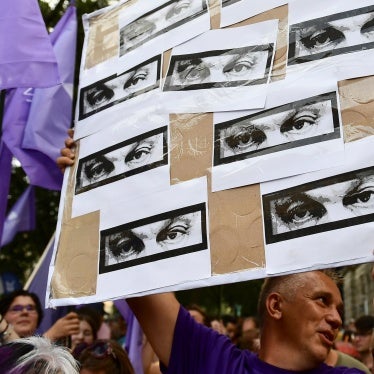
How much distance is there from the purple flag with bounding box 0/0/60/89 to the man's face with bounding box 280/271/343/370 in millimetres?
1496

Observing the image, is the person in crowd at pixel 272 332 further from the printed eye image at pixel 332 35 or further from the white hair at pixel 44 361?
the printed eye image at pixel 332 35

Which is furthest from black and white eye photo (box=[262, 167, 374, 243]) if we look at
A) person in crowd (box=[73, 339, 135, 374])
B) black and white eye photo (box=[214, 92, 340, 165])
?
person in crowd (box=[73, 339, 135, 374])

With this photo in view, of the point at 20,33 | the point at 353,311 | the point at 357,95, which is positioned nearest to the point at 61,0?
the point at 20,33

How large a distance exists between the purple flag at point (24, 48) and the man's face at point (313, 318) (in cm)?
150

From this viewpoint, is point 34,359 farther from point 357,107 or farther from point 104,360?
point 104,360

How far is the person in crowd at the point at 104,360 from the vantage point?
350 centimetres

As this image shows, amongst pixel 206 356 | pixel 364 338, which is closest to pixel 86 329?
pixel 364 338

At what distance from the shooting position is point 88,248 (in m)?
2.80

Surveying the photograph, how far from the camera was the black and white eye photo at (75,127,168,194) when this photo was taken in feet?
9.14

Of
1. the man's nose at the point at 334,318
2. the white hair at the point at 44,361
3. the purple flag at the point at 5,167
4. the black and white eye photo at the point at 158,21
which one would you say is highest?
the purple flag at the point at 5,167

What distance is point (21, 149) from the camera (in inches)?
183

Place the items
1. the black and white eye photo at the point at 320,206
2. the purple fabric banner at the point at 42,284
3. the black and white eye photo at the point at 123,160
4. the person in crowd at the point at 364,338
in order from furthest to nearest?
1. the person in crowd at the point at 364,338
2. the purple fabric banner at the point at 42,284
3. the black and white eye photo at the point at 123,160
4. the black and white eye photo at the point at 320,206

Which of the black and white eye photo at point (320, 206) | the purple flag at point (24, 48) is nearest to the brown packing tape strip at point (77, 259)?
the black and white eye photo at point (320, 206)

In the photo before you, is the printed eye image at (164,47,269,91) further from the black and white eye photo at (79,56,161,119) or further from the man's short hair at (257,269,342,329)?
the man's short hair at (257,269,342,329)
